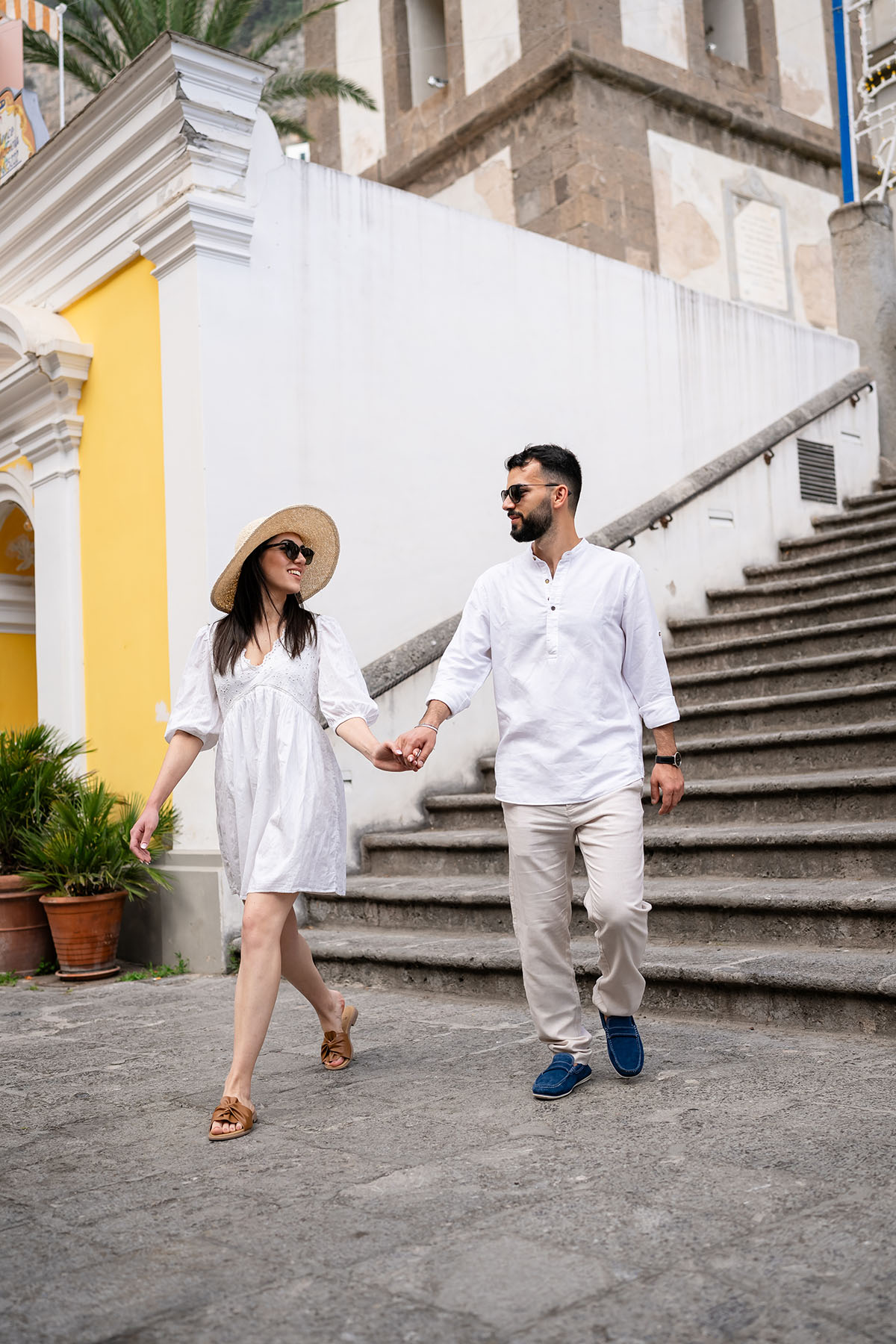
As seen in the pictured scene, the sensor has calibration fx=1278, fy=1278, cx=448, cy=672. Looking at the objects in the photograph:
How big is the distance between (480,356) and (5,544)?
3762 mm

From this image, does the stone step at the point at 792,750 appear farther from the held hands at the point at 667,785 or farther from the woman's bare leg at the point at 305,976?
the woman's bare leg at the point at 305,976

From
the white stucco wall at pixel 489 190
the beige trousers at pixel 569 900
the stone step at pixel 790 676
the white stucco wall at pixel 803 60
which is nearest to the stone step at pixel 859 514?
the stone step at pixel 790 676

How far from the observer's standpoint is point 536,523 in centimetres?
372

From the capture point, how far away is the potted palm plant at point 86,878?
251 inches

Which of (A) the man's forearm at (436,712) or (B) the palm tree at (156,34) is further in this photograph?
(B) the palm tree at (156,34)

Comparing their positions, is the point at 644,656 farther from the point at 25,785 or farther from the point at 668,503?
the point at 668,503

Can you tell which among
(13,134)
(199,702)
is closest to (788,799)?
(199,702)

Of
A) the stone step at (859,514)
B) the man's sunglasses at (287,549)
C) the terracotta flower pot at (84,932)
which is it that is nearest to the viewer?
the man's sunglasses at (287,549)

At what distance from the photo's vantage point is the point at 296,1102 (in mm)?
3660

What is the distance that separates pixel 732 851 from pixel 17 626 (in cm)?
616

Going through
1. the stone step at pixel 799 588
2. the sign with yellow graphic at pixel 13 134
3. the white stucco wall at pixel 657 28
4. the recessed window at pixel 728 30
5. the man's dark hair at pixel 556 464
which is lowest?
the man's dark hair at pixel 556 464

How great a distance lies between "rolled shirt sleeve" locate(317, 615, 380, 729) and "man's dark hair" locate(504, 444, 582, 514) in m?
0.73

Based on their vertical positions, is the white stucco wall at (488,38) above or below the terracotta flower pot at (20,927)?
above

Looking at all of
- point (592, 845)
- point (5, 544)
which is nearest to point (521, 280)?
point (5, 544)
